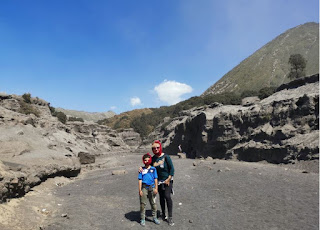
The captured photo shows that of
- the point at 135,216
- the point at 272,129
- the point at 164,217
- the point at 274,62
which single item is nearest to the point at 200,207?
A: the point at 164,217

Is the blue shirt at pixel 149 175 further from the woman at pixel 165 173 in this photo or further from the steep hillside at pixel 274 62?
the steep hillside at pixel 274 62

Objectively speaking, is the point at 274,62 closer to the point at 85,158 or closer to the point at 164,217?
the point at 85,158

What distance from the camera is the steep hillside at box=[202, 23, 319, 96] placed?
10200 centimetres

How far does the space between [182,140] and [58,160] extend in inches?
1024

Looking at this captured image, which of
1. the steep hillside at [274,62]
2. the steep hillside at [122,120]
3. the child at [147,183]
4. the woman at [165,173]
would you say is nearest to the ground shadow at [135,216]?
the child at [147,183]

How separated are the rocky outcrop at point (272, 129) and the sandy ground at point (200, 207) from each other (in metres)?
5.46

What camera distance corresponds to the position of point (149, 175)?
7.12m

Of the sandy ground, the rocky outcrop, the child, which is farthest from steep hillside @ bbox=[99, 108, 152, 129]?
the child

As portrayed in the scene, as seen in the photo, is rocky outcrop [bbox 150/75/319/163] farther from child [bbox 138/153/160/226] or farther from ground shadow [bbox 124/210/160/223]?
child [bbox 138/153/160/226]

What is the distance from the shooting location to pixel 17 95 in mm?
43750

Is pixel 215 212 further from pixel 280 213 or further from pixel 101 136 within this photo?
pixel 101 136

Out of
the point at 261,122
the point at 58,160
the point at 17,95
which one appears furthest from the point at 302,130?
the point at 17,95

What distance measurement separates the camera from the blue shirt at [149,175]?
711 centimetres

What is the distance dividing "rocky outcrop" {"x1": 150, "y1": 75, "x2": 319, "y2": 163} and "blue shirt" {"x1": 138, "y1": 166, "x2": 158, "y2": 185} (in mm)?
13606
